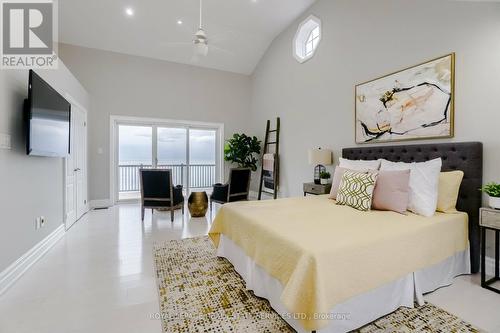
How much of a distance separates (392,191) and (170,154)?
5.23 m

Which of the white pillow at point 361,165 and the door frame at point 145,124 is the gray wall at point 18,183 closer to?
the door frame at point 145,124

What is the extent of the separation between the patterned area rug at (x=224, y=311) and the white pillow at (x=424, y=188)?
820mm

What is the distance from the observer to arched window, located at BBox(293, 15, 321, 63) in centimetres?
444

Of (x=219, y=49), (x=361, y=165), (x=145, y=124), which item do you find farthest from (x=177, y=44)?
(x=361, y=165)

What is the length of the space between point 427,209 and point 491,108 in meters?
1.15

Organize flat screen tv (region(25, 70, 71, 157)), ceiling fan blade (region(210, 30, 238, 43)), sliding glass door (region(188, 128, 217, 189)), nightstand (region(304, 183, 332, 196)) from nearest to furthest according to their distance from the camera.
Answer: flat screen tv (region(25, 70, 71, 157)) → nightstand (region(304, 183, 332, 196)) → ceiling fan blade (region(210, 30, 238, 43)) → sliding glass door (region(188, 128, 217, 189))

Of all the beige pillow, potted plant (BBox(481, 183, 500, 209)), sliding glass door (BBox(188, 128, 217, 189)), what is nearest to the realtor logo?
sliding glass door (BBox(188, 128, 217, 189))

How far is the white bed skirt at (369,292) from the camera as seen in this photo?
4.80 ft

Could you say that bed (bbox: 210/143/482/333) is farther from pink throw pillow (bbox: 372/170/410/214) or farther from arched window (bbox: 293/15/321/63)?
arched window (bbox: 293/15/321/63)

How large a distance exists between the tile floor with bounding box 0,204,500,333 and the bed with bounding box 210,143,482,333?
31 cm

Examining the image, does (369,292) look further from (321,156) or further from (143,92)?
(143,92)

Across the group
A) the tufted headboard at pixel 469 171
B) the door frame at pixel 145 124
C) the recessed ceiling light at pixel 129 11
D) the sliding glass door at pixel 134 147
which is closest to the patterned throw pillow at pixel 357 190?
the tufted headboard at pixel 469 171

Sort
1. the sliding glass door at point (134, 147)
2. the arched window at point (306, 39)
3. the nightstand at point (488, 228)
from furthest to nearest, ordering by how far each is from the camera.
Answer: the sliding glass door at point (134, 147)
the arched window at point (306, 39)
the nightstand at point (488, 228)

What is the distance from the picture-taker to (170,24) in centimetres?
472
